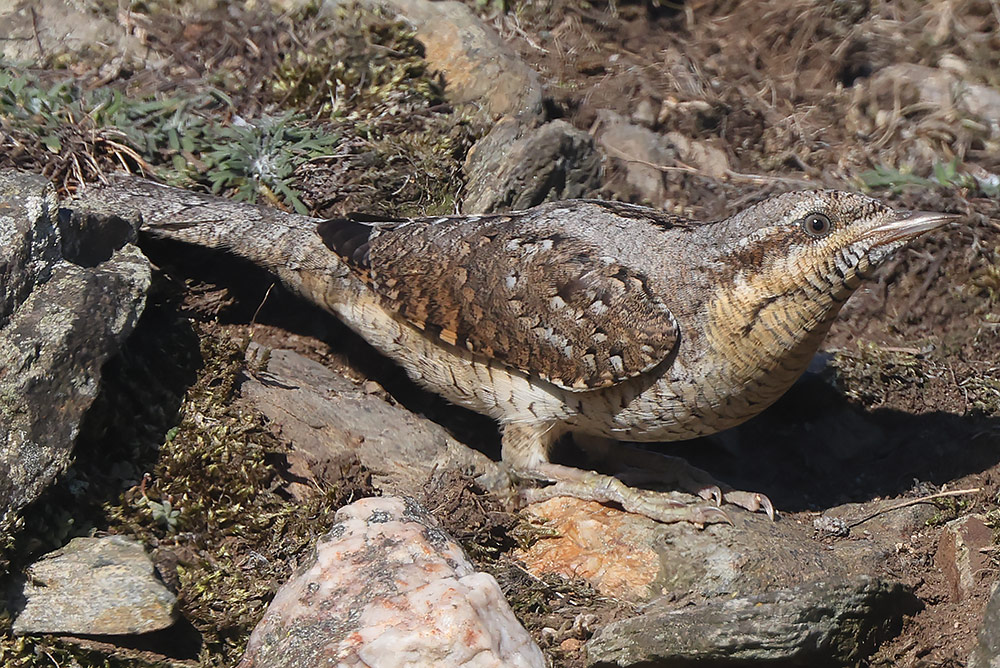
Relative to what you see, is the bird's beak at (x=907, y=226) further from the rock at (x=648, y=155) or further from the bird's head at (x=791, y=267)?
the rock at (x=648, y=155)

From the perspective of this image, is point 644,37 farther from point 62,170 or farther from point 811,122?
point 62,170

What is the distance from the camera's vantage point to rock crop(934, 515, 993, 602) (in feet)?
13.6

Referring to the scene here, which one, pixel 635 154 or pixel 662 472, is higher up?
pixel 635 154

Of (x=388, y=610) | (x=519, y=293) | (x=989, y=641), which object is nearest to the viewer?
(x=388, y=610)

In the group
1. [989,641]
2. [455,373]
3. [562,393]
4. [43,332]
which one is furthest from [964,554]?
[43,332]

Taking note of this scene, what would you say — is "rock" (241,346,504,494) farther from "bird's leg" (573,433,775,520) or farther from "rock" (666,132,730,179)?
"rock" (666,132,730,179)

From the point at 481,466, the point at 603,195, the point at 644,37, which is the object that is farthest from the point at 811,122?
the point at 481,466

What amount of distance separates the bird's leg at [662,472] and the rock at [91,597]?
2.29 m

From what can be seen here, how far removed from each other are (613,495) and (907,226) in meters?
1.81

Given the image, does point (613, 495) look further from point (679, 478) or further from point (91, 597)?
point (91, 597)

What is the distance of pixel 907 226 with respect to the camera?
380 cm

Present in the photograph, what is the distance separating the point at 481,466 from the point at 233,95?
2.94 meters

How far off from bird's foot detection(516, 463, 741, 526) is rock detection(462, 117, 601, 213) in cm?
178

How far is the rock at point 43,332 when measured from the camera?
3729 millimetres
